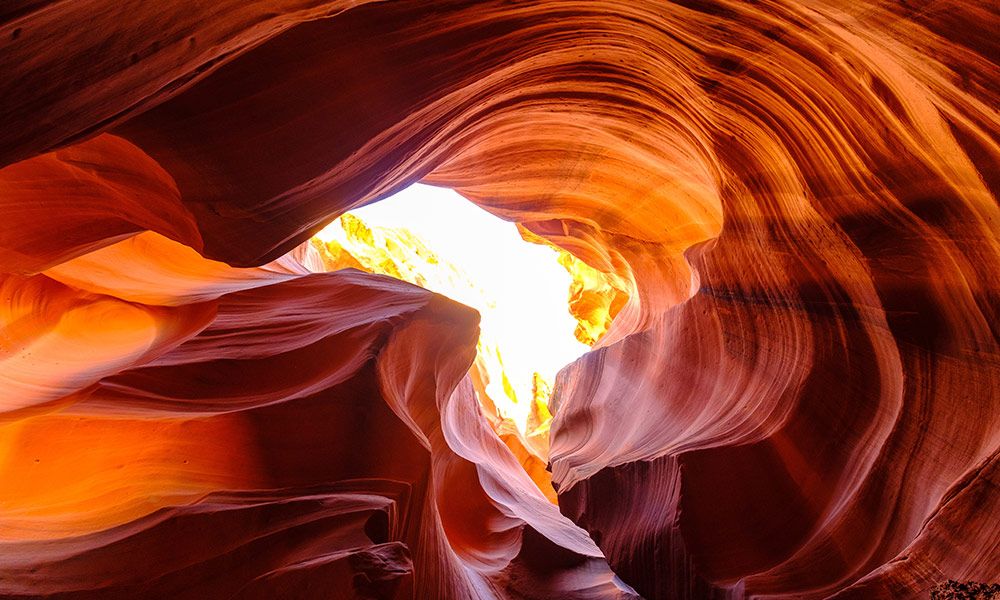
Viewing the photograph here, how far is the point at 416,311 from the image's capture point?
6.82 metres

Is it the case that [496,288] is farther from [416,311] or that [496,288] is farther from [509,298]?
[416,311]

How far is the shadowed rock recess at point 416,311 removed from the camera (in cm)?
253

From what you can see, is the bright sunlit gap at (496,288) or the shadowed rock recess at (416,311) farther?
the bright sunlit gap at (496,288)

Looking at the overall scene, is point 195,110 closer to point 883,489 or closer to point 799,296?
point 799,296

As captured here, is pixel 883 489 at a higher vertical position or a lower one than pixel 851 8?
lower

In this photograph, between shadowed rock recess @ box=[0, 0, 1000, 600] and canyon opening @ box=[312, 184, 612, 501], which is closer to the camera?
shadowed rock recess @ box=[0, 0, 1000, 600]

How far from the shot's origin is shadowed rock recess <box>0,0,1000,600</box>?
8.30ft

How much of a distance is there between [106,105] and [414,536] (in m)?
4.33

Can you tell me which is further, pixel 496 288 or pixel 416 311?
pixel 496 288

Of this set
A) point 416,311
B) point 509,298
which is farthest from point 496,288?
point 416,311

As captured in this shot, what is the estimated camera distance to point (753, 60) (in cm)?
331

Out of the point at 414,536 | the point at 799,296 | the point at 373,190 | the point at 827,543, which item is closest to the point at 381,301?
the point at 373,190

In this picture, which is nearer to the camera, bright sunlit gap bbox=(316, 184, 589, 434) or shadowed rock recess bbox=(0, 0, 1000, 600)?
shadowed rock recess bbox=(0, 0, 1000, 600)

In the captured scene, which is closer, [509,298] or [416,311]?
[416,311]
